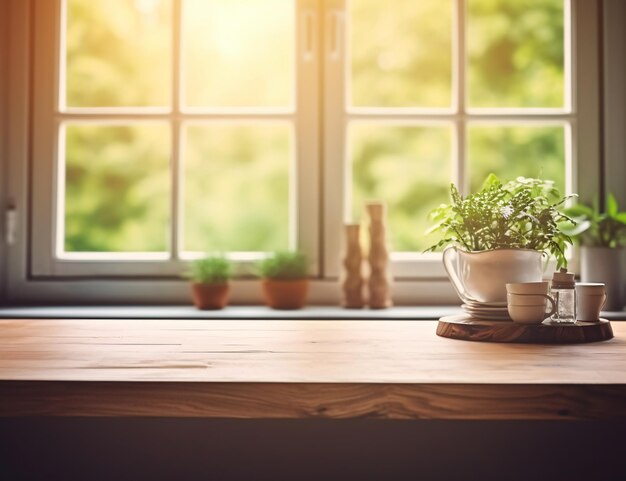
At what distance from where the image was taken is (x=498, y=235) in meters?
1.31

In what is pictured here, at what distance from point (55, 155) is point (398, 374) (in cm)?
153

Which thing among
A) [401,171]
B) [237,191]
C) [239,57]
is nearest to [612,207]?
[401,171]

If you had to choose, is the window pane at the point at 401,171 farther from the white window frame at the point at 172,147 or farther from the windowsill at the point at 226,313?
the windowsill at the point at 226,313

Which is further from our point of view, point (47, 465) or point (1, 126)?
point (1, 126)

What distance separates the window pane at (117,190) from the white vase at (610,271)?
6.93m

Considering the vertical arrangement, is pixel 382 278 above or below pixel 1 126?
below

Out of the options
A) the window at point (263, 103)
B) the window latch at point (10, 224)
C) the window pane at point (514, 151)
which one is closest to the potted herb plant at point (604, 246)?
the window latch at point (10, 224)

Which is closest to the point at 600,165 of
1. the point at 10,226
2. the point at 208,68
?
the point at 10,226

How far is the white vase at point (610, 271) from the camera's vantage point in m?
1.78

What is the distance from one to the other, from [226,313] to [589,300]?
37.3 inches

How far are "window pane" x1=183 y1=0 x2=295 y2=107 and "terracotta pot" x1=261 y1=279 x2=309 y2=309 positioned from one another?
7555 millimetres

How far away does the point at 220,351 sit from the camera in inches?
42.4

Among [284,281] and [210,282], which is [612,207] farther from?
[210,282]

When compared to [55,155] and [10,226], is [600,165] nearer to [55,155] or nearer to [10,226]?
[55,155]
